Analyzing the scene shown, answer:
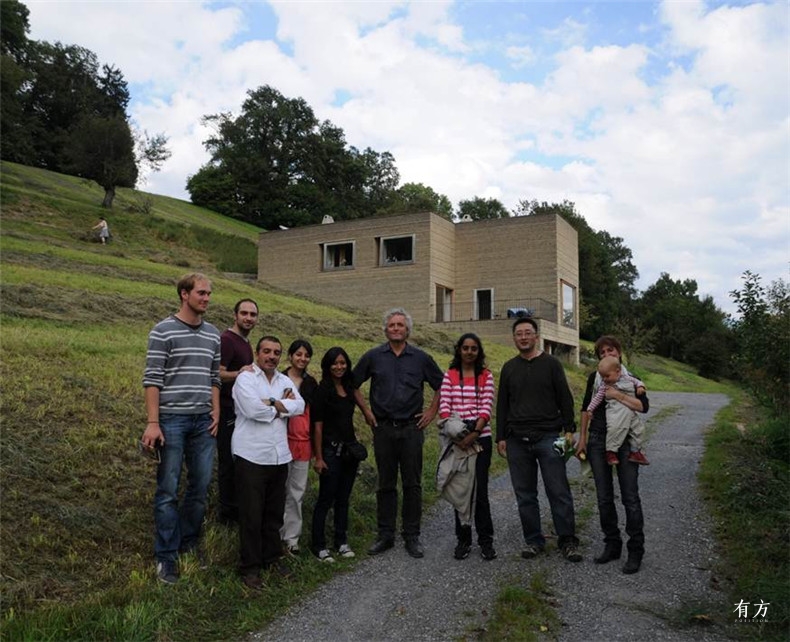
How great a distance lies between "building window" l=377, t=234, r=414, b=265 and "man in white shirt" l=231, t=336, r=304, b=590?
26.1 m

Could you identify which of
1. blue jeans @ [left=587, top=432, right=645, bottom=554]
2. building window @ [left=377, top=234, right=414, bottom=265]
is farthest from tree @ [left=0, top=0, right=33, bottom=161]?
blue jeans @ [left=587, top=432, right=645, bottom=554]

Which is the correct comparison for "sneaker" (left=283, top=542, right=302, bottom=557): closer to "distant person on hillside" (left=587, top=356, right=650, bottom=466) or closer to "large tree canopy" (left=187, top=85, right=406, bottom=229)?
"distant person on hillside" (left=587, top=356, right=650, bottom=466)

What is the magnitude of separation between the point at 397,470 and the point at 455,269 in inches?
1043

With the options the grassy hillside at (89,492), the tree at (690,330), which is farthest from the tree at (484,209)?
the grassy hillside at (89,492)

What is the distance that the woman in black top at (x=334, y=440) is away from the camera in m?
5.64

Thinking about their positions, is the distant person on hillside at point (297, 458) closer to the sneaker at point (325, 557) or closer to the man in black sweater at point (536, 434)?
the sneaker at point (325, 557)

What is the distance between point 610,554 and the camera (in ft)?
17.4

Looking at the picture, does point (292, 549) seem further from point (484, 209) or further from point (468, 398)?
point (484, 209)

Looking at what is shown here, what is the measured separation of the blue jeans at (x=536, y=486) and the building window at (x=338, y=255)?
2731cm

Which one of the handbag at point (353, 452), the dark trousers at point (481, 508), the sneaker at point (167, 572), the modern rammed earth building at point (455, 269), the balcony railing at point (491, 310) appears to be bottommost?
the sneaker at point (167, 572)

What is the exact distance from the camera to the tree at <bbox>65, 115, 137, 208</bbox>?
39.1 metres

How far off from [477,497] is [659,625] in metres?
1.76

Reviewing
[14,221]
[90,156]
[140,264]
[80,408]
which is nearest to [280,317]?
[140,264]

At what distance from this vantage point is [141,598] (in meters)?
4.34
